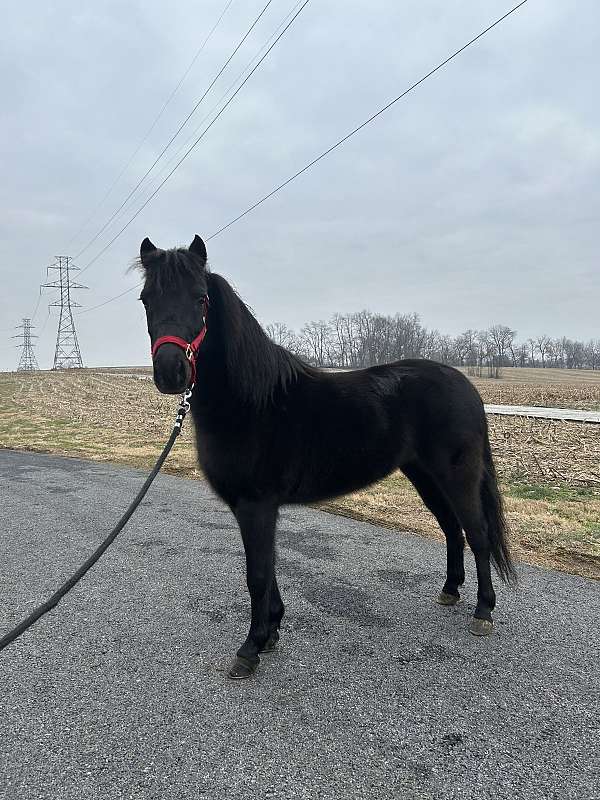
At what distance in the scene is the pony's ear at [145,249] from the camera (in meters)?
2.86

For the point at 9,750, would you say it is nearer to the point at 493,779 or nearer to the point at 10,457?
the point at 493,779

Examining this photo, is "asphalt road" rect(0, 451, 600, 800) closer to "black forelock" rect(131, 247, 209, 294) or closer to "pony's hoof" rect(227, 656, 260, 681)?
"pony's hoof" rect(227, 656, 260, 681)

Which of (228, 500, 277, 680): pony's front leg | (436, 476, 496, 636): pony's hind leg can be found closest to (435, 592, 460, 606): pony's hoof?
(436, 476, 496, 636): pony's hind leg

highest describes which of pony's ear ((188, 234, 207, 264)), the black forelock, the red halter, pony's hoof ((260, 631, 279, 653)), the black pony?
pony's ear ((188, 234, 207, 264))

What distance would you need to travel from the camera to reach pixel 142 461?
10.1m

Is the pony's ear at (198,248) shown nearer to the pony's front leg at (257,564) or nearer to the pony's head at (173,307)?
the pony's head at (173,307)

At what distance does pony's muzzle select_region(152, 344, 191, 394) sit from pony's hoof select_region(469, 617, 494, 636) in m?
2.67

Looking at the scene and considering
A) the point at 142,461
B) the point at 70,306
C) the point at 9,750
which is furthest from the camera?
the point at 70,306

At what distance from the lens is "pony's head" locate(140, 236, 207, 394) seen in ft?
8.35

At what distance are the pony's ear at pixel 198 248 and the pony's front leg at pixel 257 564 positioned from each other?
160 cm

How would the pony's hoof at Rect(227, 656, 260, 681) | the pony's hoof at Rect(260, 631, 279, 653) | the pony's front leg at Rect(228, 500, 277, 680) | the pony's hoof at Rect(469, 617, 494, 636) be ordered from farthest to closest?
the pony's hoof at Rect(469, 617, 494, 636)
the pony's hoof at Rect(260, 631, 279, 653)
the pony's front leg at Rect(228, 500, 277, 680)
the pony's hoof at Rect(227, 656, 260, 681)

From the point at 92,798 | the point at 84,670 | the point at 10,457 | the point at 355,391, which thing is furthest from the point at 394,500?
the point at 10,457

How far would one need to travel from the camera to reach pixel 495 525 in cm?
373

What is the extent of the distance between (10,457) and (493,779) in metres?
11.3
